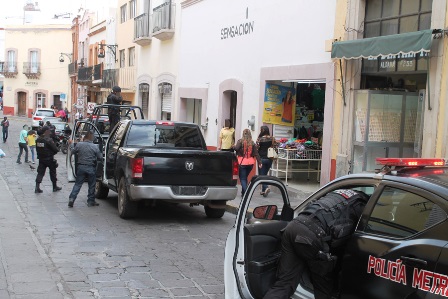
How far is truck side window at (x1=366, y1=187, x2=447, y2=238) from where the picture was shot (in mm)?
3652

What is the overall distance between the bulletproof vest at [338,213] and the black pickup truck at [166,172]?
5.44m

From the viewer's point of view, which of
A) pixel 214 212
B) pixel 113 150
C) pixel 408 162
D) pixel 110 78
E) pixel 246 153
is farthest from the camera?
pixel 110 78

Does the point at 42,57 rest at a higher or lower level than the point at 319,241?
higher

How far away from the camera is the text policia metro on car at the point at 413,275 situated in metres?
3.33

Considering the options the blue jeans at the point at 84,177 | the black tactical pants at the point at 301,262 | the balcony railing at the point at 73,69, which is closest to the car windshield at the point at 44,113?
the balcony railing at the point at 73,69

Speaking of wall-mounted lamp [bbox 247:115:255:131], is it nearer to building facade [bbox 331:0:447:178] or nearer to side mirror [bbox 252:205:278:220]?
building facade [bbox 331:0:447:178]

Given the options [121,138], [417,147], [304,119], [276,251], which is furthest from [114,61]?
[276,251]

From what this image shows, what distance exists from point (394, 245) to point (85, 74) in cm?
4148

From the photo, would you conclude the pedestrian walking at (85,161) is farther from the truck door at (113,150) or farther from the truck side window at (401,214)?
the truck side window at (401,214)

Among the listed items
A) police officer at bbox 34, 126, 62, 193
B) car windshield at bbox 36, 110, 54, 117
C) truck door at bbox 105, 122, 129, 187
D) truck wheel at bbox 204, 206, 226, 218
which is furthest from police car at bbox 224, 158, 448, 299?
car windshield at bbox 36, 110, 54, 117

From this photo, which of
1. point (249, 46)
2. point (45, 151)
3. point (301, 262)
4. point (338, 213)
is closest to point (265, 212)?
point (301, 262)

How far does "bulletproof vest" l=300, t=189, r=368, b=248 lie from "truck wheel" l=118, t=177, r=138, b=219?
6188mm

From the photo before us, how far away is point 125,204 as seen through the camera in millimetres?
10086

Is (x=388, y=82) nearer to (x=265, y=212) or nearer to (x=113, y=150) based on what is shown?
(x=113, y=150)
